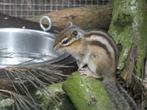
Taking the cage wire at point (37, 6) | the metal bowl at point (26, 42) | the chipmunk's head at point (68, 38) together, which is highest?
the cage wire at point (37, 6)

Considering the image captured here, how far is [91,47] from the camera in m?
4.14

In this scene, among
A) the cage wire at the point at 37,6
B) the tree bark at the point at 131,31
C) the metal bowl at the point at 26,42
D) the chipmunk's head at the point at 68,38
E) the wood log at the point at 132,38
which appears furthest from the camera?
the cage wire at the point at 37,6

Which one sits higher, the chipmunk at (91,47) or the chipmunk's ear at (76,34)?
the chipmunk's ear at (76,34)

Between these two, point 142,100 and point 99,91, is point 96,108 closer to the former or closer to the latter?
point 99,91

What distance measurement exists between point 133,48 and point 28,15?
211 centimetres

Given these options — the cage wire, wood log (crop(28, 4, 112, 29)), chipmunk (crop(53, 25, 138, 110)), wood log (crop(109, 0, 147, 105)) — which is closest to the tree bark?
wood log (crop(109, 0, 147, 105))

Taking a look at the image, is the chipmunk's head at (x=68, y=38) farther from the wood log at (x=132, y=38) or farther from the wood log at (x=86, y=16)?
the wood log at (x=86, y=16)

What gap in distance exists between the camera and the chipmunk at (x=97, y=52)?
406 cm

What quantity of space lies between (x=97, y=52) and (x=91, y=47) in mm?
64

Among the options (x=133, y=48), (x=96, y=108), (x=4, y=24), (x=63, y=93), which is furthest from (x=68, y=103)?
(x=4, y=24)

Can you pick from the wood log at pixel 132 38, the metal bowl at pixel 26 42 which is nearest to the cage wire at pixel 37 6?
the wood log at pixel 132 38

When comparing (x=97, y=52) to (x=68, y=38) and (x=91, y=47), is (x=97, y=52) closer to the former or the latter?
(x=91, y=47)

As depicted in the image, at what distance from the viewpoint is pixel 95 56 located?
4.15 m

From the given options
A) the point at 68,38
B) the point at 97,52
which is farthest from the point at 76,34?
the point at 97,52
